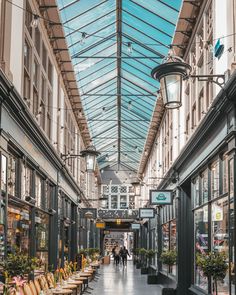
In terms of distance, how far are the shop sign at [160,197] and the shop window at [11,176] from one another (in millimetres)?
8007

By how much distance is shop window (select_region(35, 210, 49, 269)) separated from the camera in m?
15.9

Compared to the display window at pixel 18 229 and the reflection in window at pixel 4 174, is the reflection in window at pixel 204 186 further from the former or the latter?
the reflection in window at pixel 4 174

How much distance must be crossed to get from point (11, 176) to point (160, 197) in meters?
8.46

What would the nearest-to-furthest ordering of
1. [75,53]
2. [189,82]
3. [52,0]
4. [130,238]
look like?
[52,0] → [189,82] → [75,53] → [130,238]

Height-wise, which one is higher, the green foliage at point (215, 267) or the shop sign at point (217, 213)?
the shop sign at point (217, 213)

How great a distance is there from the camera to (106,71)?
73.5 feet

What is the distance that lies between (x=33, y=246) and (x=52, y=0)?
6.39m

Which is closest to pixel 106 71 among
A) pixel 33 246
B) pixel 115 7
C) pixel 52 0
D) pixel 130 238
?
pixel 115 7

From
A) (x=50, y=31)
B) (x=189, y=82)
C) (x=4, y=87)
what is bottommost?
(x=4, y=87)

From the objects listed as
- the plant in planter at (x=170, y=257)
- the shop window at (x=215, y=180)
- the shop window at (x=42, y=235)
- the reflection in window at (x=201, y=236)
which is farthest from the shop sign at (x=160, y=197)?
the shop window at (x=215, y=180)

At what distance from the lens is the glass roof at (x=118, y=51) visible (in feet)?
52.4

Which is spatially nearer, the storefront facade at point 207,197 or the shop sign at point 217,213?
the storefront facade at point 207,197

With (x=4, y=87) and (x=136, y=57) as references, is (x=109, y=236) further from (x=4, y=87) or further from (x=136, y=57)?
(x=4, y=87)

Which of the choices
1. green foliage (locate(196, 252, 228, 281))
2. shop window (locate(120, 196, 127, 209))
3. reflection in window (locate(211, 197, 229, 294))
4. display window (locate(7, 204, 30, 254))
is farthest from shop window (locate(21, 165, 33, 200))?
shop window (locate(120, 196, 127, 209))
